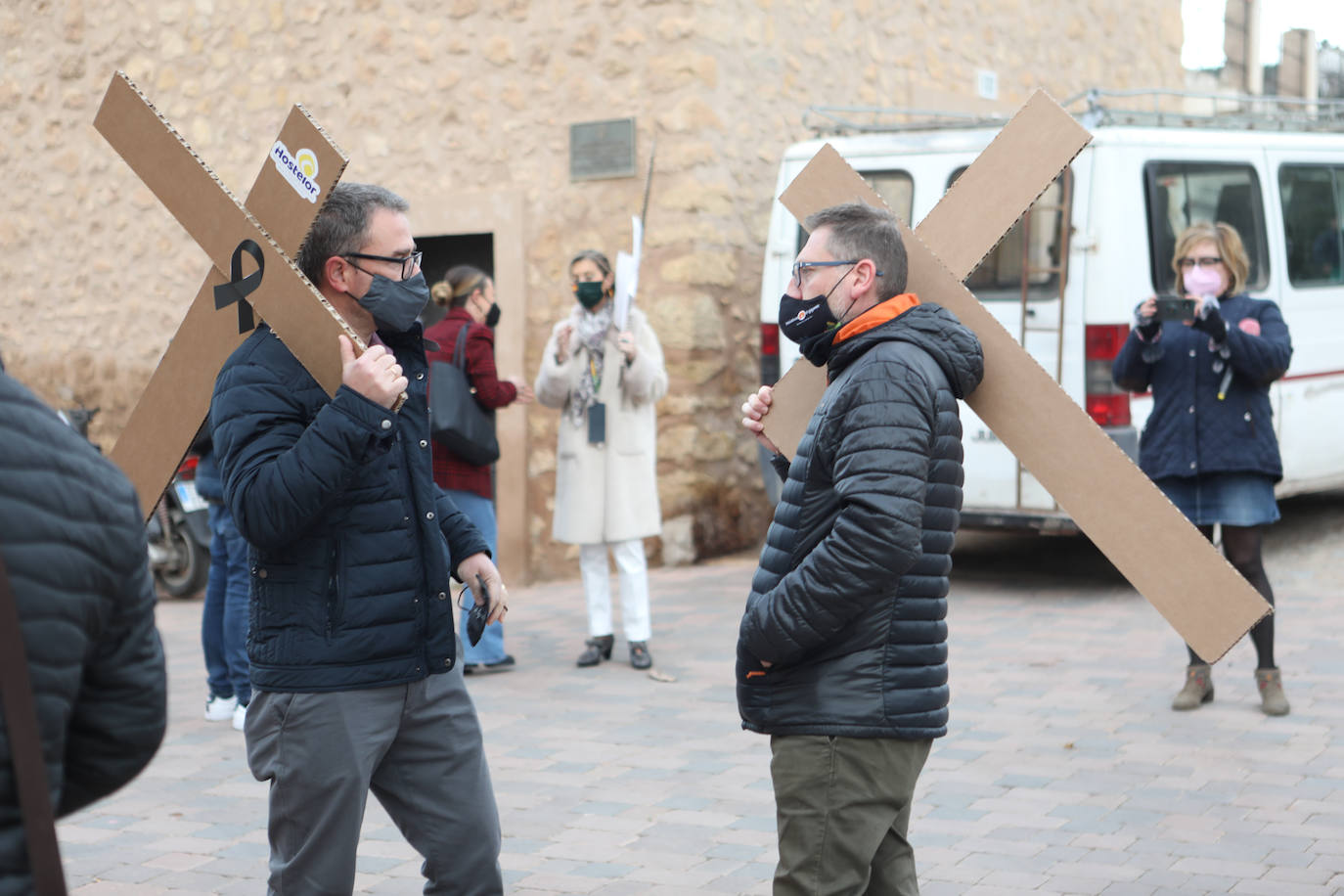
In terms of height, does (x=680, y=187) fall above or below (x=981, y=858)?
above

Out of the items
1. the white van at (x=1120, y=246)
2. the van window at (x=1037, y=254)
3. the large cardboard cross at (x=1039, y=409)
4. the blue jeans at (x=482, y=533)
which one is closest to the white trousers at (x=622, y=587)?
the blue jeans at (x=482, y=533)

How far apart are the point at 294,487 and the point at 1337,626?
6.28 m

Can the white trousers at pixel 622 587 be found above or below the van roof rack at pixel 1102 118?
below

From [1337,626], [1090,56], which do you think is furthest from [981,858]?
[1090,56]

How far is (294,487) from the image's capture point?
2.67 m

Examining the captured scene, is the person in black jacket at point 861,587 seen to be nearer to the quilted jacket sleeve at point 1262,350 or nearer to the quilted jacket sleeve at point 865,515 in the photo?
the quilted jacket sleeve at point 865,515

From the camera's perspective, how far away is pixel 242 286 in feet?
9.21

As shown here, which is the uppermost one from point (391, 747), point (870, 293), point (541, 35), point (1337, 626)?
point (541, 35)

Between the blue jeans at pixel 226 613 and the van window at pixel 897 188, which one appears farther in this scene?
the van window at pixel 897 188

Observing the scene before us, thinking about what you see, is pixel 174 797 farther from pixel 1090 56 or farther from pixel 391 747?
pixel 1090 56

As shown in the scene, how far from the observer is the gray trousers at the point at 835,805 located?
276 centimetres

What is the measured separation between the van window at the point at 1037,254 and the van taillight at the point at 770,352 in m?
1.22

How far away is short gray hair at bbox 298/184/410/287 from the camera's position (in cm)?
293

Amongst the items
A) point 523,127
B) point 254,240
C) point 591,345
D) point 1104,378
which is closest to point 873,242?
point 254,240
